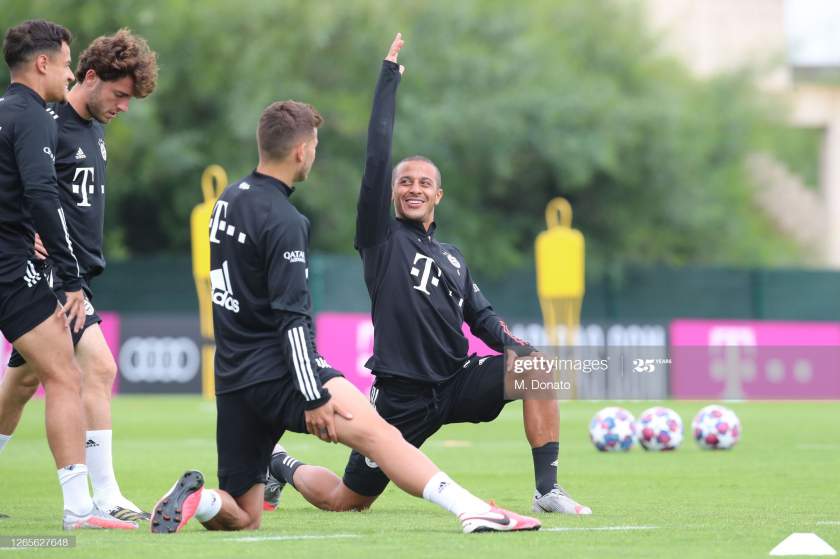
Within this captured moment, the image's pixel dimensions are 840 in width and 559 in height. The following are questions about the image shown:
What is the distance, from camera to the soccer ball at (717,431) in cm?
1378

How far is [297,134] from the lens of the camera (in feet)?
23.0

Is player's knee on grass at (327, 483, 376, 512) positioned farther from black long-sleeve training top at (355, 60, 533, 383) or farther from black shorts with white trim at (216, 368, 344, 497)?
black shorts with white trim at (216, 368, 344, 497)

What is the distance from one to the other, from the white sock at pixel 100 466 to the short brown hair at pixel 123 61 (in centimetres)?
190

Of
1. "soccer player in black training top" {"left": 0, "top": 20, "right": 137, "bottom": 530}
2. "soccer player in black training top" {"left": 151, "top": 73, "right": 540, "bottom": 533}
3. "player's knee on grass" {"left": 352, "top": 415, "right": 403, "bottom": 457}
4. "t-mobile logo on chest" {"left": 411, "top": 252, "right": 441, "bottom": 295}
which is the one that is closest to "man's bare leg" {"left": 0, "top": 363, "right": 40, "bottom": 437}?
"soccer player in black training top" {"left": 0, "top": 20, "right": 137, "bottom": 530}

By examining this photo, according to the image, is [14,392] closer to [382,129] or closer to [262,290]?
[262,290]

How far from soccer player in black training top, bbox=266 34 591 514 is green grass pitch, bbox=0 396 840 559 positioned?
313 millimetres

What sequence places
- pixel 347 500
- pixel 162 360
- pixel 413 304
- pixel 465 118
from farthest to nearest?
1. pixel 465 118
2. pixel 162 360
3. pixel 347 500
4. pixel 413 304

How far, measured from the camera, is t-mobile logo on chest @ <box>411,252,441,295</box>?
28.0 feet

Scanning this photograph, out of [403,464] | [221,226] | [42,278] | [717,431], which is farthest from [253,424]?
[717,431]

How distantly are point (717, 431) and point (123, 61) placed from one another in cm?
762

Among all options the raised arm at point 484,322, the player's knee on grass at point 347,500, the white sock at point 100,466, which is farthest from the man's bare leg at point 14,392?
the raised arm at point 484,322

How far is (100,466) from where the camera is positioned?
321 inches

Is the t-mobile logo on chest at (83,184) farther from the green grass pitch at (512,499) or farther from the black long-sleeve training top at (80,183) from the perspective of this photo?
the green grass pitch at (512,499)

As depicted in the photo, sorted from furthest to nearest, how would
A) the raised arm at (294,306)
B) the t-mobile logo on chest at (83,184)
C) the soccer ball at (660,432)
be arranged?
the soccer ball at (660,432) → the t-mobile logo on chest at (83,184) → the raised arm at (294,306)
